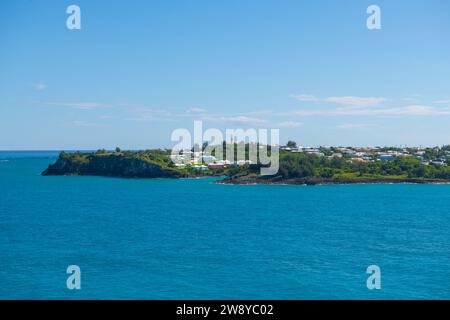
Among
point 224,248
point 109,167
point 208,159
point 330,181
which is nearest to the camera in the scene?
point 224,248

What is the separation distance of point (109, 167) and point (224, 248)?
2649 inches

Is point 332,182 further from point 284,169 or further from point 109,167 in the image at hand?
point 109,167

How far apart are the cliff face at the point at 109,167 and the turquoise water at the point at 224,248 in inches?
1386

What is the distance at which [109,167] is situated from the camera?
87.2 m

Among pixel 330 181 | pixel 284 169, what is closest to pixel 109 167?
pixel 284 169

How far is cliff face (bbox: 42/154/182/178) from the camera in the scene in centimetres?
8100

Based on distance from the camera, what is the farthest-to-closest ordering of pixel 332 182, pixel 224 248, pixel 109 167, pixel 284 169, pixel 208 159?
pixel 208 159
pixel 109 167
pixel 284 169
pixel 332 182
pixel 224 248

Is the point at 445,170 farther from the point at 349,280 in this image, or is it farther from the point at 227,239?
the point at 349,280

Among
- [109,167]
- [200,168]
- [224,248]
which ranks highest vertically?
[109,167]

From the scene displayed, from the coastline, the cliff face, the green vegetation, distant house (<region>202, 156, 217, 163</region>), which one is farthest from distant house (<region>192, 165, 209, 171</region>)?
the coastline

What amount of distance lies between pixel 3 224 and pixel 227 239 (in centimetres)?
1714

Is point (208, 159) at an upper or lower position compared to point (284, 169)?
upper

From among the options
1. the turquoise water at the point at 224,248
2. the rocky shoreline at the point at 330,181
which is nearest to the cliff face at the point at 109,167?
the rocky shoreline at the point at 330,181

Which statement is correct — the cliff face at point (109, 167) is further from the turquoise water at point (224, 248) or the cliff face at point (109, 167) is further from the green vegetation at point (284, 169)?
the turquoise water at point (224, 248)
